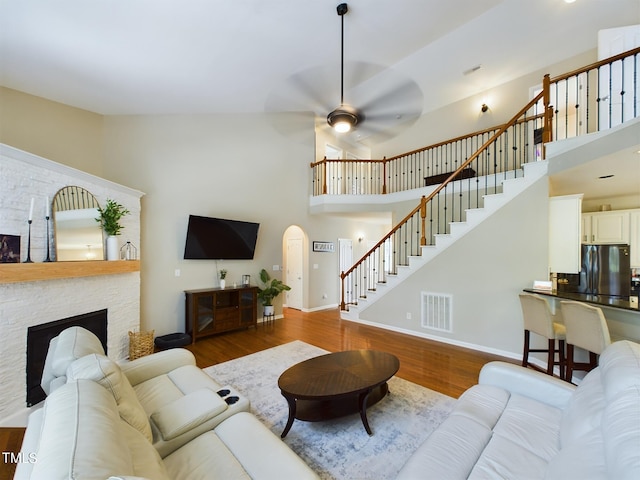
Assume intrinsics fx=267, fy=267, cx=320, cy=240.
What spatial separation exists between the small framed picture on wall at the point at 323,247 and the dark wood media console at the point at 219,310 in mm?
2095

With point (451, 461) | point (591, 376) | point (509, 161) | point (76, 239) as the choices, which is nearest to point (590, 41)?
point (509, 161)

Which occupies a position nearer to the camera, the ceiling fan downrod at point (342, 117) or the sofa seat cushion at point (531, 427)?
the sofa seat cushion at point (531, 427)

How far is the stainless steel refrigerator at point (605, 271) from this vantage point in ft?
11.4

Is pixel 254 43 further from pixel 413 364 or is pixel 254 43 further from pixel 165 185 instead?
pixel 413 364

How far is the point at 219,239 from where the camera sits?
4.96m

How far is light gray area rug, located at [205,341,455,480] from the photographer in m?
1.90

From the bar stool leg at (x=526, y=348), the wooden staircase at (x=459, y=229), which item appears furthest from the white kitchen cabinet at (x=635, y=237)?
the bar stool leg at (x=526, y=348)

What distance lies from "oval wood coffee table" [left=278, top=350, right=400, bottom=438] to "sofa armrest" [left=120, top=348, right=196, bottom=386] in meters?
1.00

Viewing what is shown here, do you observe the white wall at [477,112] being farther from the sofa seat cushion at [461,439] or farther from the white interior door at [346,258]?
the sofa seat cushion at [461,439]

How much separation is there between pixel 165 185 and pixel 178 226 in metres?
0.71

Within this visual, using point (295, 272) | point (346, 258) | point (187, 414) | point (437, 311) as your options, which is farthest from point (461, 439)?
point (346, 258)

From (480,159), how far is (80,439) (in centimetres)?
728

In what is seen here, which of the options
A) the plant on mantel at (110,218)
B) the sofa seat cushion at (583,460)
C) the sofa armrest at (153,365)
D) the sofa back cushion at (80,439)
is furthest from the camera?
the plant on mantel at (110,218)

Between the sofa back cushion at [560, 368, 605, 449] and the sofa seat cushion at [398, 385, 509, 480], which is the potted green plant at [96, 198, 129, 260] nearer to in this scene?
the sofa seat cushion at [398, 385, 509, 480]
